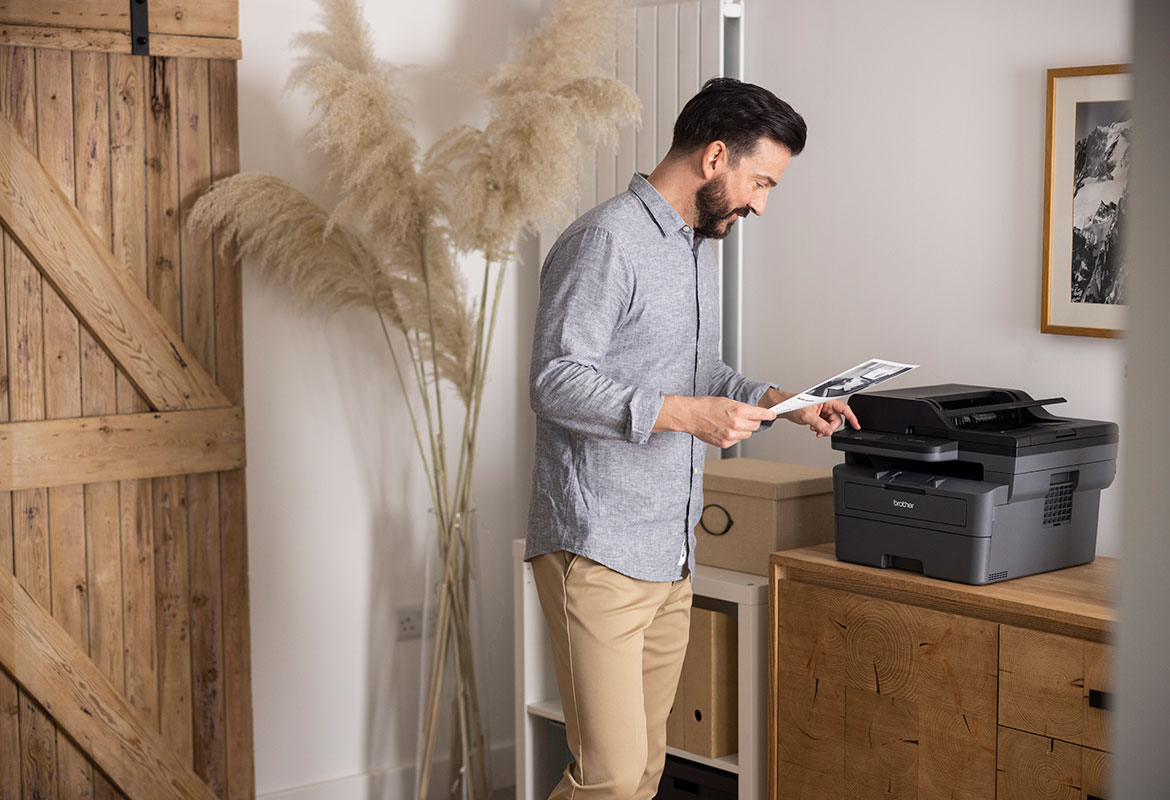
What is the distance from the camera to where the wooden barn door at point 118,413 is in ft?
9.09

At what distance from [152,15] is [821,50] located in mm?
1650

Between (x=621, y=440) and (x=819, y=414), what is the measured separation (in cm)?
60

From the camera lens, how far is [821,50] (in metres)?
3.04

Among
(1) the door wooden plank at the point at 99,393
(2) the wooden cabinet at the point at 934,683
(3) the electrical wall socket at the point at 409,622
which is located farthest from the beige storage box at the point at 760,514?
(1) the door wooden plank at the point at 99,393

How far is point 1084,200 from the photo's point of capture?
2.52 metres

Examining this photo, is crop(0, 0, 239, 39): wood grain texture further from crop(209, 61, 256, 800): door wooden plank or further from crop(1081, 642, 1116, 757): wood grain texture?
crop(1081, 642, 1116, 757): wood grain texture

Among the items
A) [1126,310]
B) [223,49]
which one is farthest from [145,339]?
[1126,310]

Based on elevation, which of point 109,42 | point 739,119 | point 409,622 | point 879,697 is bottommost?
point 409,622

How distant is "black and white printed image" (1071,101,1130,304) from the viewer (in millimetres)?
2457

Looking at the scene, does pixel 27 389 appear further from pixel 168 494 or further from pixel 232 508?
pixel 232 508

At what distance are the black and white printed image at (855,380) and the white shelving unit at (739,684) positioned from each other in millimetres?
663

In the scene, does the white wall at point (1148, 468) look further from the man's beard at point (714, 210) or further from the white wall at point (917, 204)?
the white wall at point (917, 204)

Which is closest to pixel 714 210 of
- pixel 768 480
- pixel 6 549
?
pixel 768 480

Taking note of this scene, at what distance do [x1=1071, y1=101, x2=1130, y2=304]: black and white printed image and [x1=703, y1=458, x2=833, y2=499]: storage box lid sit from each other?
681 millimetres
